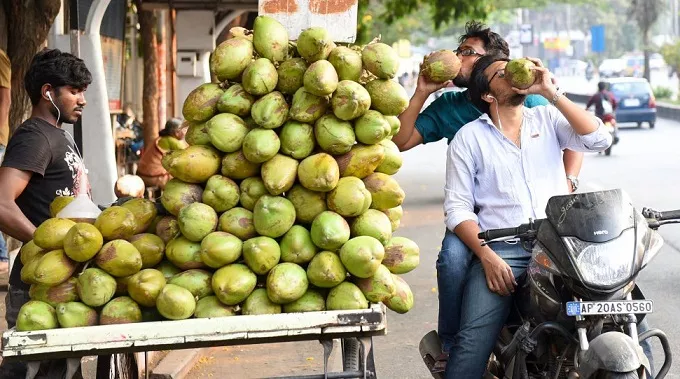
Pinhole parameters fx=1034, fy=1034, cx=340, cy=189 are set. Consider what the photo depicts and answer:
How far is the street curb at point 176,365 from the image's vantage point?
6211 millimetres

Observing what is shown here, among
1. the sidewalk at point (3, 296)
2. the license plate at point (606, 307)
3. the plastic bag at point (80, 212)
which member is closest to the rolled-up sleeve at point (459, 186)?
the license plate at point (606, 307)

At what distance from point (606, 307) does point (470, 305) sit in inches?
31.4

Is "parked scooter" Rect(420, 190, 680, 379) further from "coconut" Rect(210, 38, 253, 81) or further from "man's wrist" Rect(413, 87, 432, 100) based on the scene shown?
"coconut" Rect(210, 38, 253, 81)

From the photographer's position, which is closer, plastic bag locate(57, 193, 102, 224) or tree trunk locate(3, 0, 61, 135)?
plastic bag locate(57, 193, 102, 224)

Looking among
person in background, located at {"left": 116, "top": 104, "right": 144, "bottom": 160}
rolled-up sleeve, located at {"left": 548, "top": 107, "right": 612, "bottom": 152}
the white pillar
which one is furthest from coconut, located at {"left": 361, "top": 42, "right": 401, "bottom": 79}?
person in background, located at {"left": 116, "top": 104, "right": 144, "bottom": 160}

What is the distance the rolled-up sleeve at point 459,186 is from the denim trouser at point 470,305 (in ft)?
0.44

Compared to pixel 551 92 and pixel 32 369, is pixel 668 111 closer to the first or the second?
pixel 551 92

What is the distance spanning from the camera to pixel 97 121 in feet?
30.8

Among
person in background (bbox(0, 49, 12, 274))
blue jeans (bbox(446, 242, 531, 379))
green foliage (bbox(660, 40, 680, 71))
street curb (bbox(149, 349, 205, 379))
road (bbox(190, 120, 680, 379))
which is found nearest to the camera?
blue jeans (bbox(446, 242, 531, 379))

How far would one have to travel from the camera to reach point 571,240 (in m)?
3.79

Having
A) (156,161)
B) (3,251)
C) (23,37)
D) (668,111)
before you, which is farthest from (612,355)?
(668,111)

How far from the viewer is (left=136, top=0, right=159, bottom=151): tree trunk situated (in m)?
15.1

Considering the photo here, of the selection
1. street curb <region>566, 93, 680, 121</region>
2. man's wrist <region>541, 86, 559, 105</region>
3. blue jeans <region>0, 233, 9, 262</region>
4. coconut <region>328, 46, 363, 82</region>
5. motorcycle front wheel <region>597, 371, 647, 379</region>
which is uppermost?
coconut <region>328, 46, 363, 82</region>

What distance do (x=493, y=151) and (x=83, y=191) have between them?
1925mm
